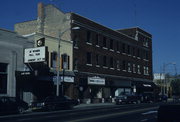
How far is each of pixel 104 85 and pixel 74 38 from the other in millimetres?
9848

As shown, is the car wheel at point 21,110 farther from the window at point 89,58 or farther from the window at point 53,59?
the window at point 89,58

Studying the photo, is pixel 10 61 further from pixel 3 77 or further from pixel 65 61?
pixel 65 61

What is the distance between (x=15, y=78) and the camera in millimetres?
32844

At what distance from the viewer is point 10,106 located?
83.5 feet

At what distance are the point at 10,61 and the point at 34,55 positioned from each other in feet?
8.62

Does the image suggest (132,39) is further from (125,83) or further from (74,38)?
(74,38)

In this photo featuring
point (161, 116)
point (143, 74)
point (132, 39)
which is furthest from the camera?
point (143, 74)

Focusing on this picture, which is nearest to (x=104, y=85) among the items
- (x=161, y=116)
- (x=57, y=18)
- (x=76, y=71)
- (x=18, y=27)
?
(x=76, y=71)

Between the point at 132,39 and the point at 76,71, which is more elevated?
the point at 132,39

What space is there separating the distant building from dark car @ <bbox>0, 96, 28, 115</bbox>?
5.68 m

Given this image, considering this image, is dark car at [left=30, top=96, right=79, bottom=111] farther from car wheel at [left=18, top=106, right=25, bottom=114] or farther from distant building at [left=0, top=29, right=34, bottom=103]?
distant building at [left=0, top=29, right=34, bottom=103]

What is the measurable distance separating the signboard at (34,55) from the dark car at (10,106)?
7525mm

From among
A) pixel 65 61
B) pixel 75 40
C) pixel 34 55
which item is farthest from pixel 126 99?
pixel 34 55

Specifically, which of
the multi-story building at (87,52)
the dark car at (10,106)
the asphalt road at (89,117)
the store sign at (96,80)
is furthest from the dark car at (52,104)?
the store sign at (96,80)
